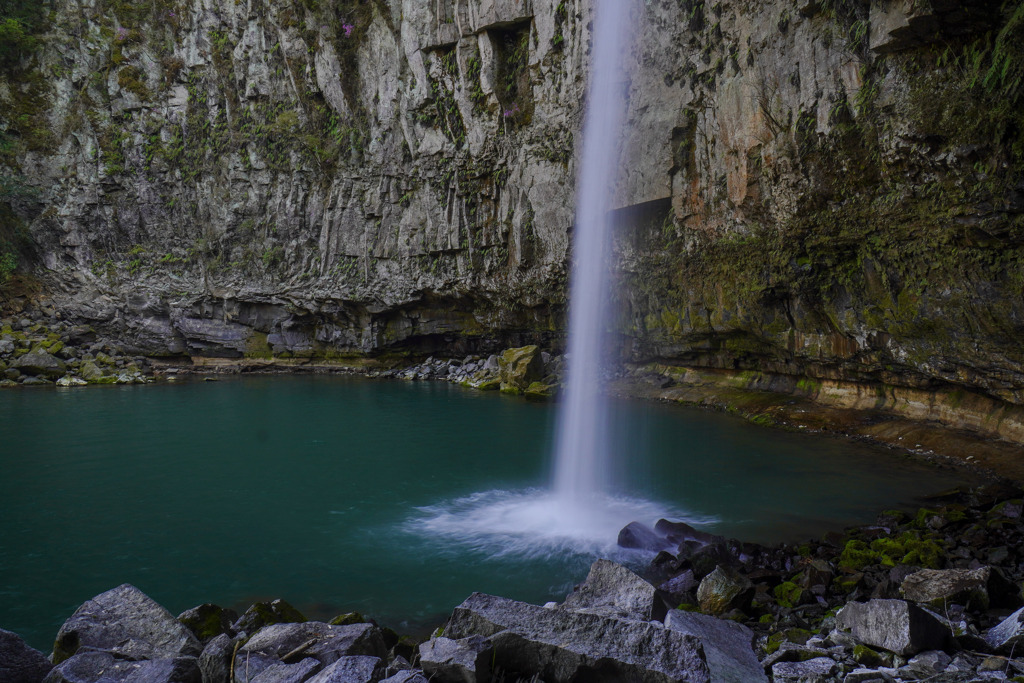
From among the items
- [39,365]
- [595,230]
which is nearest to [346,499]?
[595,230]

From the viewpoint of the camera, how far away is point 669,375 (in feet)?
90.0

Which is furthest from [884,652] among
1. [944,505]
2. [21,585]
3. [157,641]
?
[21,585]

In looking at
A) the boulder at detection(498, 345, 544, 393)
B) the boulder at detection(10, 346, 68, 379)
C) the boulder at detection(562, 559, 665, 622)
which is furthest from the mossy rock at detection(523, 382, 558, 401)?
the boulder at detection(10, 346, 68, 379)

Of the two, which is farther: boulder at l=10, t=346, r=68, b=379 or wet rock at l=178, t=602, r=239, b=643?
boulder at l=10, t=346, r=68, b=379

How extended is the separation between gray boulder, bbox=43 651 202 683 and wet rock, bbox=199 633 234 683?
7 centimetres

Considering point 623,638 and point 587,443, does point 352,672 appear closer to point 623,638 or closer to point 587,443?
point 623,638

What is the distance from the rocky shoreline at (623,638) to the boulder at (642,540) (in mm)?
1576

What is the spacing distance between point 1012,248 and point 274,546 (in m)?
16.7

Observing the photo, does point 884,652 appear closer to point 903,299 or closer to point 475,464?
point 475,464

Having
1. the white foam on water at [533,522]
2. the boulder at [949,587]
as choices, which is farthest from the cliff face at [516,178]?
the white foam on water at [533,522]

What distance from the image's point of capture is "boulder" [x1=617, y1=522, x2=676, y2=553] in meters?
9.23

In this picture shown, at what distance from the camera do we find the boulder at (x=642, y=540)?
9.23 m

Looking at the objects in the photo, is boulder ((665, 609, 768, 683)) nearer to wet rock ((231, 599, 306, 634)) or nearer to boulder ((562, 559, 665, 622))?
boulder ((562, 559, 665, 622))

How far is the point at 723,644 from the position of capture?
4.88 meters
